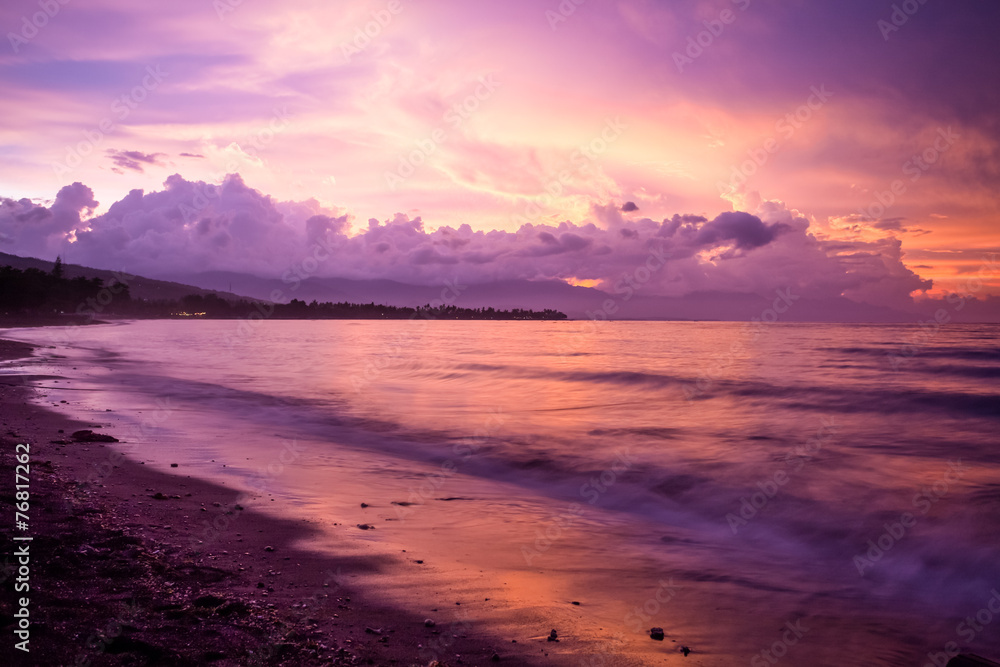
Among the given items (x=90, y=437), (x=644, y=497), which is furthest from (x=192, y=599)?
(x=90, y=437)

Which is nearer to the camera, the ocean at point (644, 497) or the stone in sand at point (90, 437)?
the ocean at point (644, 497)

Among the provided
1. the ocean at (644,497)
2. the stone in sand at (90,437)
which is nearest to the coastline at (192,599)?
the ocean at (644,497)

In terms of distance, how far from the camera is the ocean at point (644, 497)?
649 centimetres

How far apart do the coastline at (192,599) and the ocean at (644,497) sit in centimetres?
45

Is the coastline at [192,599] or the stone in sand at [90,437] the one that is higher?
the coastline at [192,599]

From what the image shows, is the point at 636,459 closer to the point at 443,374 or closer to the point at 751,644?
the point at 751,644

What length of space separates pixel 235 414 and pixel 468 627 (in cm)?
1840

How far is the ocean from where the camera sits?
21.3 feet

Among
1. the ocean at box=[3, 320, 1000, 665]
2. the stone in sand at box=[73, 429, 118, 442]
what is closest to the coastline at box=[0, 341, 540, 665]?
the ocean at box=[3, 320, 1000, 665]

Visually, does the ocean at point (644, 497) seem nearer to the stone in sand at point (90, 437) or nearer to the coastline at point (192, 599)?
the coastline at point (192, 599)

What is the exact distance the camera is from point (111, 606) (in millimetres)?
4926

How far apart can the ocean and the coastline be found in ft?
1.46

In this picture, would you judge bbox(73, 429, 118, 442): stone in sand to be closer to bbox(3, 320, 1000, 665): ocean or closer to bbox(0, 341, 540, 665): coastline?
bbox(3, 320, 1000, 665): ocean

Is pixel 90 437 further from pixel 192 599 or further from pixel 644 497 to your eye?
pixel 644 497
